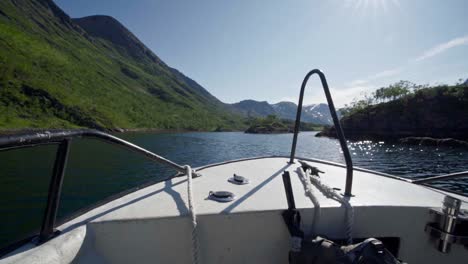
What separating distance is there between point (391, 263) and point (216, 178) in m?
2.16

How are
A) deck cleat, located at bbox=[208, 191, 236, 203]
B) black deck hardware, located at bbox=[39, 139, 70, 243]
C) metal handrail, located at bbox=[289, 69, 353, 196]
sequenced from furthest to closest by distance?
1. metal handrail, located at bbox=[289, 69, 353, 196]
2. deck cleat, located at bbox=[208, 191, 236, 203]
3. black deck hardware, located at bbox=[39, 139, 70, 243]

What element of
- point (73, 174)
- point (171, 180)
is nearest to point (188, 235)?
point (171, 180)

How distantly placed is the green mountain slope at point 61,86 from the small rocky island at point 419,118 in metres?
81.2

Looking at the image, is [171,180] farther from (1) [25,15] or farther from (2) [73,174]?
(1) [25,15]

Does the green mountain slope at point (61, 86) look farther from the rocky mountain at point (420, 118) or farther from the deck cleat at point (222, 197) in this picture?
the rocky mountain at point (420, 118)

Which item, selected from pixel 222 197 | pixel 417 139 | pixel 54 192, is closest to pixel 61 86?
pixel 54 192

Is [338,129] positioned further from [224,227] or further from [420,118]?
[420,118]

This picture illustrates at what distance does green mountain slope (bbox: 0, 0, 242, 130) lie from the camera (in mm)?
61312

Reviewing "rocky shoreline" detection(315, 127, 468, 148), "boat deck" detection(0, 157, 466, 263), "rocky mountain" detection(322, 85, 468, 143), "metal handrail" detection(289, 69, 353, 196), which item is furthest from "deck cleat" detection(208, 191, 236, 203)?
"rocky mountain" detection(322, 85, 468, 143)

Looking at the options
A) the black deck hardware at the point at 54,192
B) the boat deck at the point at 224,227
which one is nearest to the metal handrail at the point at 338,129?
the boat deck at the point at 224,227

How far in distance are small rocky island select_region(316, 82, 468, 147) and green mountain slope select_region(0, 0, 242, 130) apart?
266 ft

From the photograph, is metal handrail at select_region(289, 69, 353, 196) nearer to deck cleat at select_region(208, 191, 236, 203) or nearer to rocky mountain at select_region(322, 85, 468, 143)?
deck cleat at select_region(208, 191, 236, 203)

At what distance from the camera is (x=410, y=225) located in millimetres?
2121

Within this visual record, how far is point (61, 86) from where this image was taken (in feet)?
270
